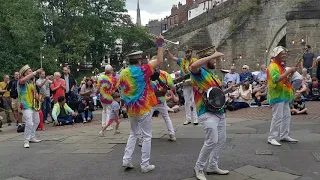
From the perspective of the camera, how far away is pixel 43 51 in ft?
116

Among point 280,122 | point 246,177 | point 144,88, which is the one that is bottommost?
point 246,177

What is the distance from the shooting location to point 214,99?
5.52 m

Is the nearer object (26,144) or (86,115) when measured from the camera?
(26,144)

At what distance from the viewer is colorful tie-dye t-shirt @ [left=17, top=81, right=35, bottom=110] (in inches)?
347

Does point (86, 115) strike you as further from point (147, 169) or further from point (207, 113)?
point (207, 113)

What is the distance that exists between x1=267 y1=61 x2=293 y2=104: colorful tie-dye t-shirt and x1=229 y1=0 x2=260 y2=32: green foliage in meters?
23.3

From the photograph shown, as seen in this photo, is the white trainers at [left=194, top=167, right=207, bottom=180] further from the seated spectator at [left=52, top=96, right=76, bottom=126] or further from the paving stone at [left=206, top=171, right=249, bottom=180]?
the seated spectator at [left=52, top=96, right=76, bottom=126]

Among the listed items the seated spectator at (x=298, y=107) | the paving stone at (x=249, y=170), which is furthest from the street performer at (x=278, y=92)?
the seated spectator at (x=298, y=107)

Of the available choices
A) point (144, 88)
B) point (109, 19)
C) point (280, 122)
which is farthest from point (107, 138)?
point (109, 19)

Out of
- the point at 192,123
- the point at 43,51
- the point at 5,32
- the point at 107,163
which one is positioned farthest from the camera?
the point at 43,51

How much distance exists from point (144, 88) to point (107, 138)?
334cm

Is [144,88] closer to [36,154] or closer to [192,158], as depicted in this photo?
[192,158]

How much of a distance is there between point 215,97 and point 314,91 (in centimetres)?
1134

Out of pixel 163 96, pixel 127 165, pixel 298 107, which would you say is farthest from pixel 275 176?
pixel 298 107
